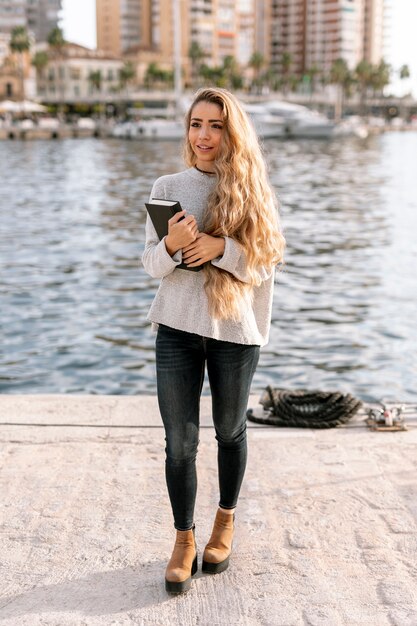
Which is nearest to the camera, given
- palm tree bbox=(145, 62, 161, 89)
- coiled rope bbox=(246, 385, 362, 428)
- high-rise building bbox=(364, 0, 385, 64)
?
coiled rope bbox=(246, 385, 362, 428)

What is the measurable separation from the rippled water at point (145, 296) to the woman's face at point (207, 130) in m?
6.67

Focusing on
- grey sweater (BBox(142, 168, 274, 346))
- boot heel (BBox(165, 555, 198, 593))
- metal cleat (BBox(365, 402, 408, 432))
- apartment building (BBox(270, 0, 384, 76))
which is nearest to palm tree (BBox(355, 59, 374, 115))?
apartment building (BBox(270, 0, 384, 76))

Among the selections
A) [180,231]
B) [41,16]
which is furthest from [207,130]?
[41,16]

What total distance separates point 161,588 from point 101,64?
162542 mm

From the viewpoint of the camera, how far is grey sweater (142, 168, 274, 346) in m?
3.75

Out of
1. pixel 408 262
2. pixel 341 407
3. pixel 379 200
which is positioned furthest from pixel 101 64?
pixel 341 407

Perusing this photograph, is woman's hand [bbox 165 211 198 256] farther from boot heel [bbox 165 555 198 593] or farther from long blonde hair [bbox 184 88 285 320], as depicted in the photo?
boot heel [bbox 165 555 198 593]

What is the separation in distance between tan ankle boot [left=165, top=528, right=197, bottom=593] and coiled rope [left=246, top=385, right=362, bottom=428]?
2381 millimetres

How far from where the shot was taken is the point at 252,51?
176750 millimetres

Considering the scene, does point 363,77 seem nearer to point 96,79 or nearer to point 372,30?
point 372,30

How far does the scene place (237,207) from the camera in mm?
3748

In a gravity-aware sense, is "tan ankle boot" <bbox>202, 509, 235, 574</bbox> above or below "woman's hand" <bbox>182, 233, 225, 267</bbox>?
below

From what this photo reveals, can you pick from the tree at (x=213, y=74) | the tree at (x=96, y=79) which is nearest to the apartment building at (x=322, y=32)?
the tree at (x=213, y=74)

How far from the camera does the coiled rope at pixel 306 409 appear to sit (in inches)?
249
